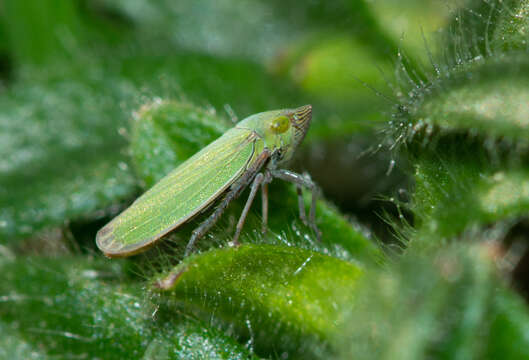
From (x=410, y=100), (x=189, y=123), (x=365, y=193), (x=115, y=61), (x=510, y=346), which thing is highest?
(x=115, y=61)

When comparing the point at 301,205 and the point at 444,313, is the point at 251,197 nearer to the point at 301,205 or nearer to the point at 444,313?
the point at 301,205

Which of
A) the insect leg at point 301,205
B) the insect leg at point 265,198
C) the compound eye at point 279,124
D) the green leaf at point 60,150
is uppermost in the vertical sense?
the green leaf at point 60,150

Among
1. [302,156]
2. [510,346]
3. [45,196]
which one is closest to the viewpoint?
[510,346]

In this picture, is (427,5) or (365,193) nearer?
(427,5)

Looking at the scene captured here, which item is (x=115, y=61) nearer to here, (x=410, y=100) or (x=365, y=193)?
(x=365, y=193)

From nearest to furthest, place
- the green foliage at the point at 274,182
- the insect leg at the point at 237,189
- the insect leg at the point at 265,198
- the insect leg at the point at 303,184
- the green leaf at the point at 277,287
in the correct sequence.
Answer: the green foliage at the point at 274,182 → the green leaf at the point at 277,287 → the insect leg at the point at 265,198 → the insect leg at the point at 303,184 → the insect leg at the point at 237,189

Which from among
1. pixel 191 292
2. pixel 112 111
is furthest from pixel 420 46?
pixel 191 292

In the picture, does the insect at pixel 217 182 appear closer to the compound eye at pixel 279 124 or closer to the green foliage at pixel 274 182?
the compound eye at pixel 279 124

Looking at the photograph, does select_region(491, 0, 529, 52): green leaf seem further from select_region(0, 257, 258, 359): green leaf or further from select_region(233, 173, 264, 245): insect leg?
select_region(0, 257, 258, 359): green leaf

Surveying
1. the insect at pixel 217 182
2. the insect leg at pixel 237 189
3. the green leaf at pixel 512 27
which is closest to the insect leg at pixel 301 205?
the insect at pixel 217 182
